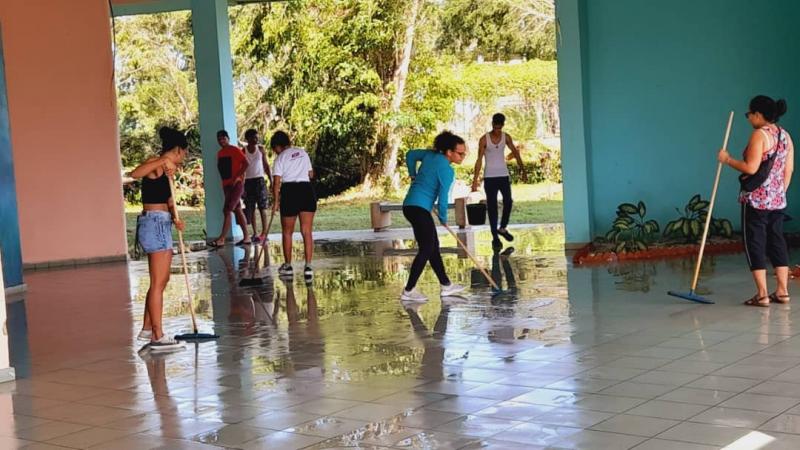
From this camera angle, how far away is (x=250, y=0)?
18031mm

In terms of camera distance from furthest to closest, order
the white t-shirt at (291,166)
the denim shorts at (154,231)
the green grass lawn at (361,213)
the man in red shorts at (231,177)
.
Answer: the green grass lawn at (361,213) → the man in red shorts at (231,177) → the white t-shirt at (291,166) → the denim shorts at (154,231)

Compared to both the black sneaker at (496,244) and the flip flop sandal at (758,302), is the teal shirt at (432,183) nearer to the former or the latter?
the flip flop sandal at (758,302)

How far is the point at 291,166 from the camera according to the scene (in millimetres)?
11281

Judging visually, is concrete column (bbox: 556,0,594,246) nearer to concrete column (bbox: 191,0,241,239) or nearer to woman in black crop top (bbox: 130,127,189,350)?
woman in black crop top (bbox: 130,127,189,350)

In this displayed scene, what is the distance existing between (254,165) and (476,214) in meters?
3.91

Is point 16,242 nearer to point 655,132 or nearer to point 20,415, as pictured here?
point 20,415

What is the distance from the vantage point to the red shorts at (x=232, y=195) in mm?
16344

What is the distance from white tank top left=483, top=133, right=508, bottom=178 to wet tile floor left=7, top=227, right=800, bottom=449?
2821 millimetres

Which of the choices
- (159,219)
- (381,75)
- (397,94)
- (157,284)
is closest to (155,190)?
(159,219)

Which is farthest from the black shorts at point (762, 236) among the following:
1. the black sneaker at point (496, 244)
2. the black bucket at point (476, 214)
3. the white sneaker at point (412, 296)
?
the black bucket at point (476, 214)

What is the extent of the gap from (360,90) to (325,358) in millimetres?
19817

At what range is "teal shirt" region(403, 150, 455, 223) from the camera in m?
9.24

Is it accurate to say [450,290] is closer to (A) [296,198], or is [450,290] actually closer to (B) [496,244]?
(A) [296,198]

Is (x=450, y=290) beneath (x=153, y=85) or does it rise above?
beneath
